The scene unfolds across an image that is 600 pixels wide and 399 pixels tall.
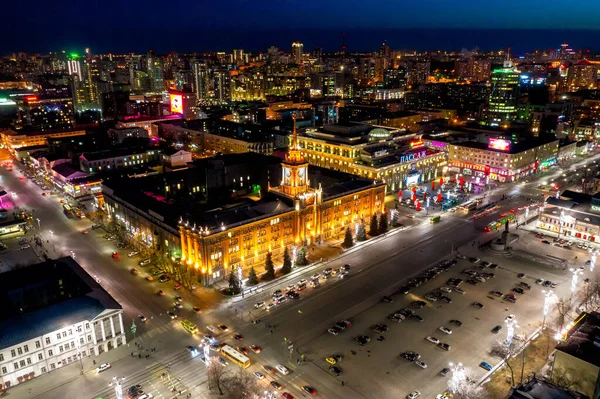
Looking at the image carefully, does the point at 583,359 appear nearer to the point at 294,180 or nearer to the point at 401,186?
the point at 294,180

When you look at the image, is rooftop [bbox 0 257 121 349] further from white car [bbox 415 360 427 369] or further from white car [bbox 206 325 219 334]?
white car [bbox 415 360 427 369]

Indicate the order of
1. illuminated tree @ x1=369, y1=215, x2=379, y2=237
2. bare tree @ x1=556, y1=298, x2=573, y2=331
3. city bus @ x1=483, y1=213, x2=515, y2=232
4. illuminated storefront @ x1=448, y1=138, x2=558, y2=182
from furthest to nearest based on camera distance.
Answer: illuminated storefront @ x1=448, y1=138, x2=558, y2=182 < city bus @ x1=483, y1=213, x2=515, y2=232 < illuminated tree @ x1=369, y1=215, x2=379, y2=237 < bare tree @ x1=556, y1=298, x2=573, y2=331

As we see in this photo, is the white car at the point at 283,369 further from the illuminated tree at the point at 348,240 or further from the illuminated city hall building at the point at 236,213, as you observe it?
the illuminated tree at the point at 348,240

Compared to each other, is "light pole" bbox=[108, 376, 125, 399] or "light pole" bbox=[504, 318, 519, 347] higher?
"light pole" bbox=[504, 318, 519, 347]

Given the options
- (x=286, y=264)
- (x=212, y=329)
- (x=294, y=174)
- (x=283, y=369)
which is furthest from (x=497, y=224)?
(x=212, y=329)

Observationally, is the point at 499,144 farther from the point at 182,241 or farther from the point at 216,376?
the point at 216,376

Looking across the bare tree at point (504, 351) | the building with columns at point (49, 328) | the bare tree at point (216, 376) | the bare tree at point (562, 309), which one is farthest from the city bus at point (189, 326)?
the bare tree at point (562, 309)

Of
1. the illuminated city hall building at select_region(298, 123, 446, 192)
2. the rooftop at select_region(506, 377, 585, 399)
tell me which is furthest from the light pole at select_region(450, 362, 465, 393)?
the illuminated city hall building at select_region(298, 123, 446, 192)
